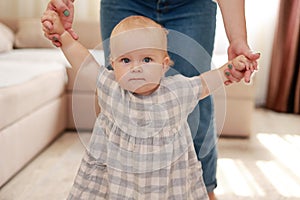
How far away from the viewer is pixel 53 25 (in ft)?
3.22

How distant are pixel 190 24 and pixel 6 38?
78.3 inches

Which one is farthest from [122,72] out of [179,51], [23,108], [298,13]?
[298,13]

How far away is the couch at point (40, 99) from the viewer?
1133 mm

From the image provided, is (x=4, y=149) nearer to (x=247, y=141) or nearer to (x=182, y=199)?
(x=182, y=199)

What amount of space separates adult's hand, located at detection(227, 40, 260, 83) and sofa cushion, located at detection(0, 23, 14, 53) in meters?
2.08

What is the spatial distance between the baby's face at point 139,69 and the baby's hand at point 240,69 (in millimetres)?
141

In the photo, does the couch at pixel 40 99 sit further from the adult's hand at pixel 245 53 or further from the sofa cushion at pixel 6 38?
the adult's hand at pixel 245 53

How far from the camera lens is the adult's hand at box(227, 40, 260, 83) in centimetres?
97

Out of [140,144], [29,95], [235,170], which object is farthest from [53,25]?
[235,170]

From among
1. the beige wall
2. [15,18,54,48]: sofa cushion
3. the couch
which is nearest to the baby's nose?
the couch

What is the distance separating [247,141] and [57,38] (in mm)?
1636

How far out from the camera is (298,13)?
10.2 ft

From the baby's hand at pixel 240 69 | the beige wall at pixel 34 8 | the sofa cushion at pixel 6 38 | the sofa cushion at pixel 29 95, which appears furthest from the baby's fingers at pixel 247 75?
the beige wall at pixel 34 8

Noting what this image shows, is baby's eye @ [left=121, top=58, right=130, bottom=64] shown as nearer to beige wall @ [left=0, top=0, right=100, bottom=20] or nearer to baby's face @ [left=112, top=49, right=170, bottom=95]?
baby's face @ [left=112, top=49, right=170, bottom=95]
